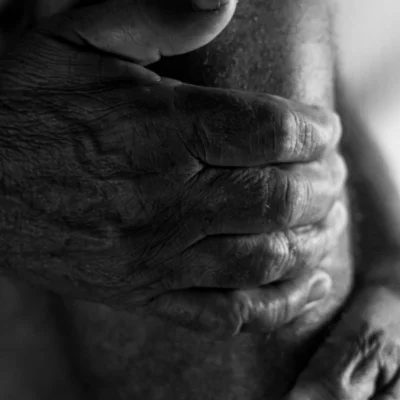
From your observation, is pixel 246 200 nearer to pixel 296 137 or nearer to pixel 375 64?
pixel 296 137

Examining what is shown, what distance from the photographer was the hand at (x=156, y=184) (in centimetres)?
61

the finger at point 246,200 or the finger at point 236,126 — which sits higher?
the finger at point 236,126

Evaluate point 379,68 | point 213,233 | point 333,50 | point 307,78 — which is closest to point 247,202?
point 213,233

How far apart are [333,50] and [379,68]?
0.20 meters

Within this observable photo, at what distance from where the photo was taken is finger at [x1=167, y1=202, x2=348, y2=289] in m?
0.65

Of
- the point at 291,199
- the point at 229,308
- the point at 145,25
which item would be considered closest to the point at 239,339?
the point at 229,308

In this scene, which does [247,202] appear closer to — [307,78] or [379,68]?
[307,78]

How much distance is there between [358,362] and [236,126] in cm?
41

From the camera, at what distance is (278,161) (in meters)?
0.64

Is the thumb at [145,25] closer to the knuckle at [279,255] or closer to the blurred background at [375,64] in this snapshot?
the knuckle at [279,255]

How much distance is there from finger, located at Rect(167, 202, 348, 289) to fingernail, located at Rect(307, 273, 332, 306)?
0.06m

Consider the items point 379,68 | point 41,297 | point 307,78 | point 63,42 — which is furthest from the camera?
point 41,297

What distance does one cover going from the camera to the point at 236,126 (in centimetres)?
61

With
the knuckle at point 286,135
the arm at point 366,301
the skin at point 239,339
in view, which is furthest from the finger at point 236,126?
the arm at point 366,301
